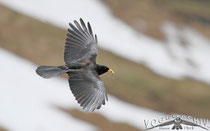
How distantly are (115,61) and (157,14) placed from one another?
13.2m

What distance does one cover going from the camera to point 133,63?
41438 millimetres

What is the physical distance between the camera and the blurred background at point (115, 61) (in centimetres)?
3253

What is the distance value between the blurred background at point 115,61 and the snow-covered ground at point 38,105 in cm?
6

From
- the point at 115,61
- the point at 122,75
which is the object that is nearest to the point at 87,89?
the point at 122,75

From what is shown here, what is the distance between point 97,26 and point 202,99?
12.7 metres

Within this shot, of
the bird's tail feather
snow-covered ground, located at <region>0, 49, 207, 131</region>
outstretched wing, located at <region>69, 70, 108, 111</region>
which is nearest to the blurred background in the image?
snow-covered ground, located at <region>0, 49, 207, 131</region>

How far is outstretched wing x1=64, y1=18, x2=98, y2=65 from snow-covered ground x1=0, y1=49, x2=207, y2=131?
10459 mm

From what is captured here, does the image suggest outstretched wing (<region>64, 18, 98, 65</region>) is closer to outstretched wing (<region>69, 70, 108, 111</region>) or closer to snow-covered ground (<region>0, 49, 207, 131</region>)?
outstretched wing (<region>69, 70, 108, 111</region>)

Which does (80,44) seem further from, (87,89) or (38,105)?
(38,105)

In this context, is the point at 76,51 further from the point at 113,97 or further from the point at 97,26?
the point at 97,26

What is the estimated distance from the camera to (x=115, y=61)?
40281 mm

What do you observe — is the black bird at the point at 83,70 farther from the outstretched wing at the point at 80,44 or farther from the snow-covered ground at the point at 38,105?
the snow-covered ground at the point at 38,105

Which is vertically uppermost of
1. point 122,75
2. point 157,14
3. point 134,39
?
point 157,14

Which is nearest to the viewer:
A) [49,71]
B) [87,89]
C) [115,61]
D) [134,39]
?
[49,71]
